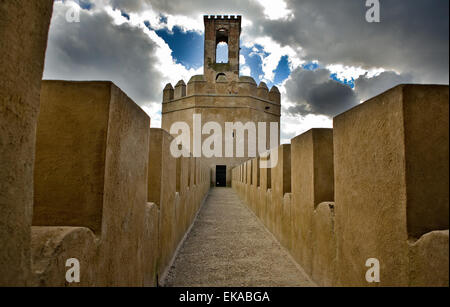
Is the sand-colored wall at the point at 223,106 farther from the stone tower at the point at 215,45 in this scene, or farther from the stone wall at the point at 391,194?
the stone wall at the point at 391,194

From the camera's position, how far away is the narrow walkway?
2676mm

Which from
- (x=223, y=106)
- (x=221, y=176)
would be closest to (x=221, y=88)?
(x=223, y=106)

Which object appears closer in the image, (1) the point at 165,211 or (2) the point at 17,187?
(2) the point at 17,187

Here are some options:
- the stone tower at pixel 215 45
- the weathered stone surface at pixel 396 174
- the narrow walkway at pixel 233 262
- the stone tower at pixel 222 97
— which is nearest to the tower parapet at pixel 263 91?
the stone tower at pixel 222 97

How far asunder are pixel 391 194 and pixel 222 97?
68.1ft

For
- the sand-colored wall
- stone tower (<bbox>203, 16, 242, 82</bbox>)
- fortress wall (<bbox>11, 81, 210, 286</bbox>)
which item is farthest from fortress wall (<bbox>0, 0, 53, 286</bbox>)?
stone tower (<bbox>203, 16, 242, 82</bbox>)

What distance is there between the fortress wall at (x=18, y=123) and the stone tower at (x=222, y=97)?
66.2ft

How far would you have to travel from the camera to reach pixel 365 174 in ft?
5.35

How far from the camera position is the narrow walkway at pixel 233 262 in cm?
268

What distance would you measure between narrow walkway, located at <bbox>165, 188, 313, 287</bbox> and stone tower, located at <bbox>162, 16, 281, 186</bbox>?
16.7 metres
